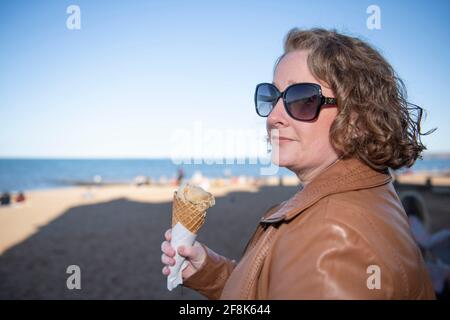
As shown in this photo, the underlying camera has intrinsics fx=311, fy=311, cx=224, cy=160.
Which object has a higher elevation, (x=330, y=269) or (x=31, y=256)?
(x=330, y=269)

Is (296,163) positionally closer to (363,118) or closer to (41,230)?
(363,118)

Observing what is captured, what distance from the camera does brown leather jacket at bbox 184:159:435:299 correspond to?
1.09 meters

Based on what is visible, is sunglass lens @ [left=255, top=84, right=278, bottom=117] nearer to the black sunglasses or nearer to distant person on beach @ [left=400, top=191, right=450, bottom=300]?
the black sunglasses

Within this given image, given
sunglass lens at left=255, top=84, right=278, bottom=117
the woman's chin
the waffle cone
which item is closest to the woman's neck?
→ the woman's chin

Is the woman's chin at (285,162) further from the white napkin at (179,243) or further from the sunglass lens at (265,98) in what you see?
the white napkin at (179,243)

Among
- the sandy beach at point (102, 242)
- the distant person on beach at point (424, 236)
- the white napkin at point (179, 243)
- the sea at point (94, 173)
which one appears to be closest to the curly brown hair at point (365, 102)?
the white napkin at point (179, 243)

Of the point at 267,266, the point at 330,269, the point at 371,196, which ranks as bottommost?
the point at 267,266

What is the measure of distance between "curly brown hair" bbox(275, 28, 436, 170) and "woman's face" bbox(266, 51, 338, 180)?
0.05 meters

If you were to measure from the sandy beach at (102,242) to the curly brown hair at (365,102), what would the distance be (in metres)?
1.38

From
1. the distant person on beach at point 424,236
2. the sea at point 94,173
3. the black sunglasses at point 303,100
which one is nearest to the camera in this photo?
the black sunglasses at point 303,100

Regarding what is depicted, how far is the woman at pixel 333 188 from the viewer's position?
1.12 m

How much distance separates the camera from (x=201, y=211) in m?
2.09
